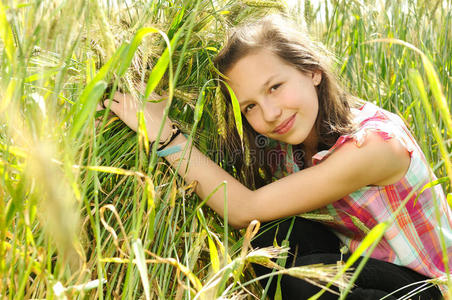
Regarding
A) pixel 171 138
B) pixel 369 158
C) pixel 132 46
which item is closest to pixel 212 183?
pixel 171 138

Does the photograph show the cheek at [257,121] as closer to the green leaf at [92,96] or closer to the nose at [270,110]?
the nose at [270,110]

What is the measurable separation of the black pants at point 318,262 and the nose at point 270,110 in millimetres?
273

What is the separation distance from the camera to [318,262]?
1319mm

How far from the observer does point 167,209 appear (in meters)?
1.25

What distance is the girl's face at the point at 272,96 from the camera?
1362 mm

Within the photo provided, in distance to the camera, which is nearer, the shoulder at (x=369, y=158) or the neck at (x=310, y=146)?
the shoulder at (x=369, y=158)

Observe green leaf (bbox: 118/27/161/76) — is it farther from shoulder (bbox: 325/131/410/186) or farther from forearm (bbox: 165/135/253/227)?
shoulder (bbox: 325/131/410/186)

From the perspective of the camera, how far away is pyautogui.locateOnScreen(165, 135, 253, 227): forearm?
1.30 metres

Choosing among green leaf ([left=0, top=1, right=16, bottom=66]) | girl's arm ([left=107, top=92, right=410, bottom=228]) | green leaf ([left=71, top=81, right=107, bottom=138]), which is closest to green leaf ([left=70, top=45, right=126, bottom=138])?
green leaf ([left=71, top=81, right=107, bottom=138])

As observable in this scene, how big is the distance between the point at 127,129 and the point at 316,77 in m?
0.57

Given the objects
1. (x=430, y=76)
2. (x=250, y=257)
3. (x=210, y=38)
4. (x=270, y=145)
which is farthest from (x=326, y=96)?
(x=430, y=76)

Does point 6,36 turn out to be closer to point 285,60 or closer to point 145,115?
point 145,115

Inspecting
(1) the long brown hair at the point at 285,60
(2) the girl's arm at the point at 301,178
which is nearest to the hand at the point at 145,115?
(2) the girl's arm at the point at 301,178

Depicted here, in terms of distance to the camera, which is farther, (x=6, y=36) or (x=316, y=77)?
(x=316, y=77)
